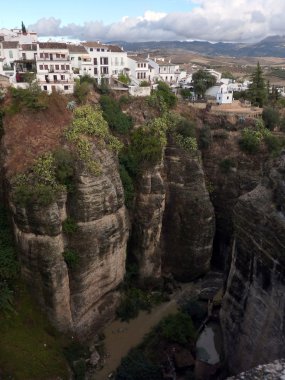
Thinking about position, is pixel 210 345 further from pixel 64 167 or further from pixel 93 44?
pixel 93 44

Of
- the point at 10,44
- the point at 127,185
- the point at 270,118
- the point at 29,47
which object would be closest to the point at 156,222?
the point at 127,185

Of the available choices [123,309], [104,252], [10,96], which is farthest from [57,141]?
[123,309]

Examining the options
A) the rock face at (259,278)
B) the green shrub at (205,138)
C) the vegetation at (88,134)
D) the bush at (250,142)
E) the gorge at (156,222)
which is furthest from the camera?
the green shrub at (205,138)

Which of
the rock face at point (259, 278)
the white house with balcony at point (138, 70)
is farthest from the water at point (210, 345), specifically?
the white house with balcony at point (138, 70)

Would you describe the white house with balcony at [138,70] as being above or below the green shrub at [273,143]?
above

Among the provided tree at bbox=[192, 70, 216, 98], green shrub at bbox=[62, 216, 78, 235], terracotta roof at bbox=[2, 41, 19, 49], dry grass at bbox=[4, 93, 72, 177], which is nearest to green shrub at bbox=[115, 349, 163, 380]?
green shrub at bbox=[62, 216, 78, 235]

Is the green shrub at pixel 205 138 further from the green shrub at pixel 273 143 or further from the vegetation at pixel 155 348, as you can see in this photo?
the vegetation at pixel 155 348
